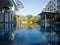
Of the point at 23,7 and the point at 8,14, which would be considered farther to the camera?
the point at 23,7

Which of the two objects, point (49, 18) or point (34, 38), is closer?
point (34, 38)

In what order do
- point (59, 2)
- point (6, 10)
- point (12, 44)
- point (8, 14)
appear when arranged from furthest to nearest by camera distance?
1. point (59, 2)
2. point (8, 14)
3. point (6, 10)
4. point (12, 44)

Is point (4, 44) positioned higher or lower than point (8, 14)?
lower

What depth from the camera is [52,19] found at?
2584 cm

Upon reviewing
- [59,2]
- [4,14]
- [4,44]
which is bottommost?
[4,44]

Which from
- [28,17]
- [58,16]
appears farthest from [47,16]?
[28,17]

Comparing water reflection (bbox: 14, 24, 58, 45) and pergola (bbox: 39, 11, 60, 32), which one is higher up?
pergola (bbox: 39, 11, 60, 32)

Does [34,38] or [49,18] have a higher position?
[49,18]

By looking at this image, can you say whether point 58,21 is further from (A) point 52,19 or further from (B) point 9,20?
(B) point 9,20

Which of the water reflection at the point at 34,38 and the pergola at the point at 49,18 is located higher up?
the pergola at the point at 49,18

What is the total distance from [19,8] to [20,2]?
1.54 m

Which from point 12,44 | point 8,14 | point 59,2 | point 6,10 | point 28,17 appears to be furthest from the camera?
point 28,17

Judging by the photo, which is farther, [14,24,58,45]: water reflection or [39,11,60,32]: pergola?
[39,11,60,32]: pergola

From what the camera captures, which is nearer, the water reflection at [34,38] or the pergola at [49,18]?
the water reflection at [34,38]
